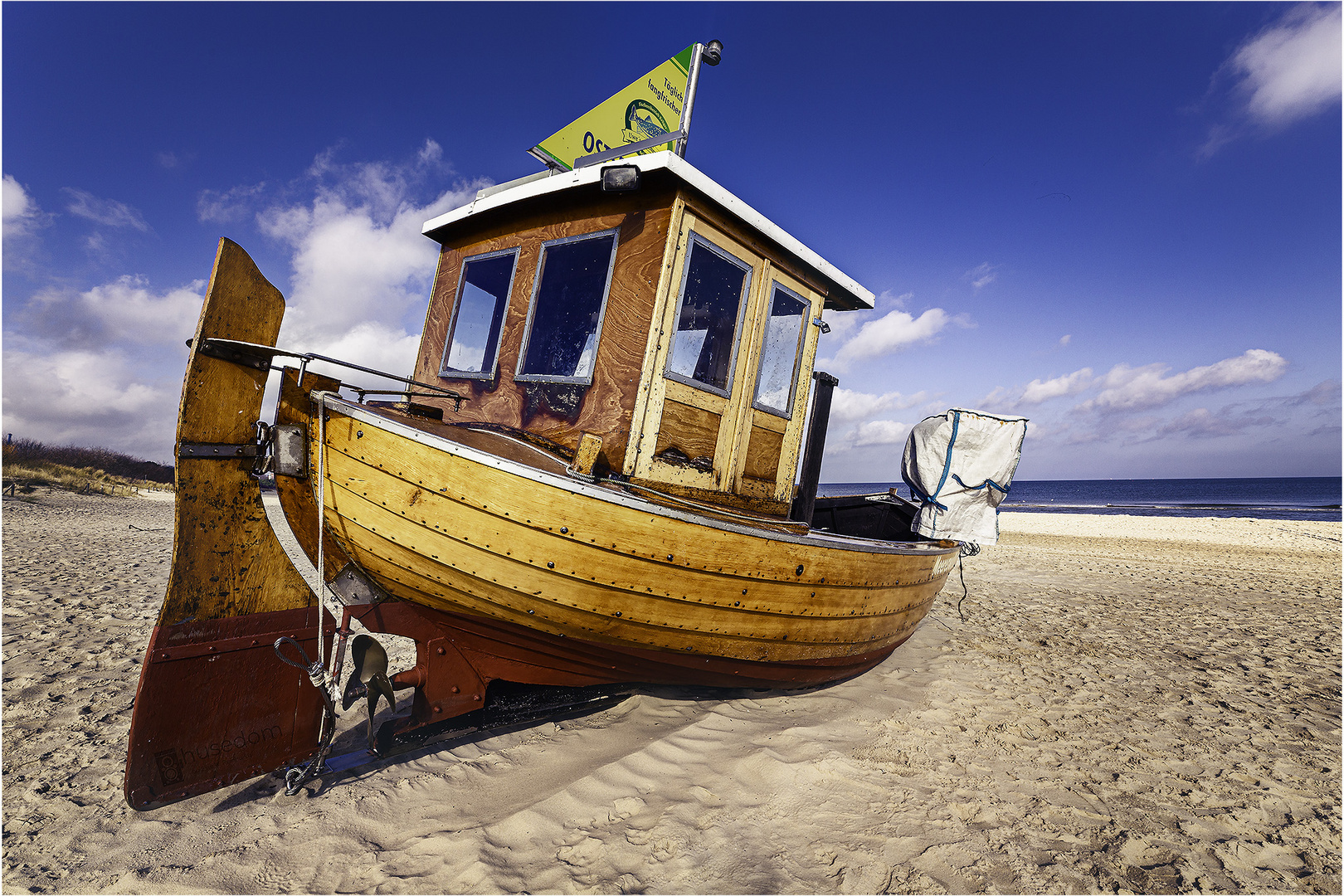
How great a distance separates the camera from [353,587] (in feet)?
9.72

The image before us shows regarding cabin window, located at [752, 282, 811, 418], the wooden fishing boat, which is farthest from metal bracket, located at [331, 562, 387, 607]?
cabin window, located at [752, 282, 811, 418]

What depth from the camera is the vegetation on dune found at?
1642cm

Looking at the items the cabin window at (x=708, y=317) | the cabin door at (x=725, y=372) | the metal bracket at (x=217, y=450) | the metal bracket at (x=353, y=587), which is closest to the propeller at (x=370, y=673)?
the metal bracket at (x=353, y=587)

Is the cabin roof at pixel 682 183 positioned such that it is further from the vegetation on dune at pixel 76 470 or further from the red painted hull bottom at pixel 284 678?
the vegetation on dune at pixel 76 470

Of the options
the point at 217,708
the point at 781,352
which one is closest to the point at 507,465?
the point at 217,708

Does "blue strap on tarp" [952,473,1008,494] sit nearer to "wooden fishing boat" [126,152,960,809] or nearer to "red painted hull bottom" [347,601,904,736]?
"wooden fishing boat" [126,152,960,809]

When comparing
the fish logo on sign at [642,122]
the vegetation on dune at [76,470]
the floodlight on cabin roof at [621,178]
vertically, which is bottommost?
the vegetation on dune at [76,470]

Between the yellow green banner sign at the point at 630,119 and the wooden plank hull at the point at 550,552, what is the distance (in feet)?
8.31

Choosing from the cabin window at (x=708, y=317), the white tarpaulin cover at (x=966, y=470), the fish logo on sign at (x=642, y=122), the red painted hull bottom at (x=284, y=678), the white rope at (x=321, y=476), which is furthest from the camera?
the white tarpaulin cover at (x=966, y=470)

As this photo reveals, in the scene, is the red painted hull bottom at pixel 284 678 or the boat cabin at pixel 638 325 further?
the boat cabin at pixel 638 325

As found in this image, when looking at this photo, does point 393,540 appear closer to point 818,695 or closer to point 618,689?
point 618,689

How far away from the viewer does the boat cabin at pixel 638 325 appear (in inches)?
130

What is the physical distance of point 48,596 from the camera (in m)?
5.90

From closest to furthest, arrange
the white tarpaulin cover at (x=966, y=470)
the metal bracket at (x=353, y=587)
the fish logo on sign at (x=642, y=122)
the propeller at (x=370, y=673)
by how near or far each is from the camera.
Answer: the propeller at (x=370, y=673) < the metal bracket at (x=353, y=587) < the fish logo on sign at (x=642, y=122) < the white tarpaulin cover at (x=966, y=470)
